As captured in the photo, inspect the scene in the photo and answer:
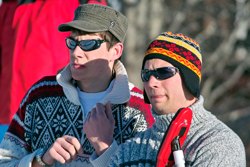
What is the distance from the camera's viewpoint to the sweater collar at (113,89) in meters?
2.65

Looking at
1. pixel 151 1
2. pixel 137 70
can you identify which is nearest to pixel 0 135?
pixel 137 70

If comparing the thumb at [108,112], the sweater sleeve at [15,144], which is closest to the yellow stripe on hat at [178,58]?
the thumb at [108,112]

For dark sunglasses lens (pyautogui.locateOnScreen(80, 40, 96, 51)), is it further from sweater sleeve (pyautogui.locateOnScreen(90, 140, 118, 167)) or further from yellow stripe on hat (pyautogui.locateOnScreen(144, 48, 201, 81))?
sweater sleeve (pyautogui.locateOnScreen(90, 140, 118, 167))

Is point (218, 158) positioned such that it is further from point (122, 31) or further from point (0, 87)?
point (0, 87)

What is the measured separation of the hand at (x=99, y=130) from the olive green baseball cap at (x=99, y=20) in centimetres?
61

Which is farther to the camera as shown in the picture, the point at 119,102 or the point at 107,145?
the point at 119,102

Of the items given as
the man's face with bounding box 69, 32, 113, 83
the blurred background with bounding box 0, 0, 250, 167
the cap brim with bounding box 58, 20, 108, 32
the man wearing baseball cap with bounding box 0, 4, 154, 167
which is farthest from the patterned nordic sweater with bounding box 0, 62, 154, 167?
the blurred background with bounding box 0, 0, 250, 167

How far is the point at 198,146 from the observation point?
6.43 feet

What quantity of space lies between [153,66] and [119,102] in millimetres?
609

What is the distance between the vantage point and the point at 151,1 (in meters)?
8.00

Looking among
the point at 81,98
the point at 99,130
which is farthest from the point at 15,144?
the point at 99,130

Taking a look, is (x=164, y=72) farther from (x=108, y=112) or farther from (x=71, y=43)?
(x=71, y=43)

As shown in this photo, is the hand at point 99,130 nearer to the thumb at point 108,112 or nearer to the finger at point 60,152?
the thumb at point 108,112

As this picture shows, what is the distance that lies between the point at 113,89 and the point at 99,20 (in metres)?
0.49
